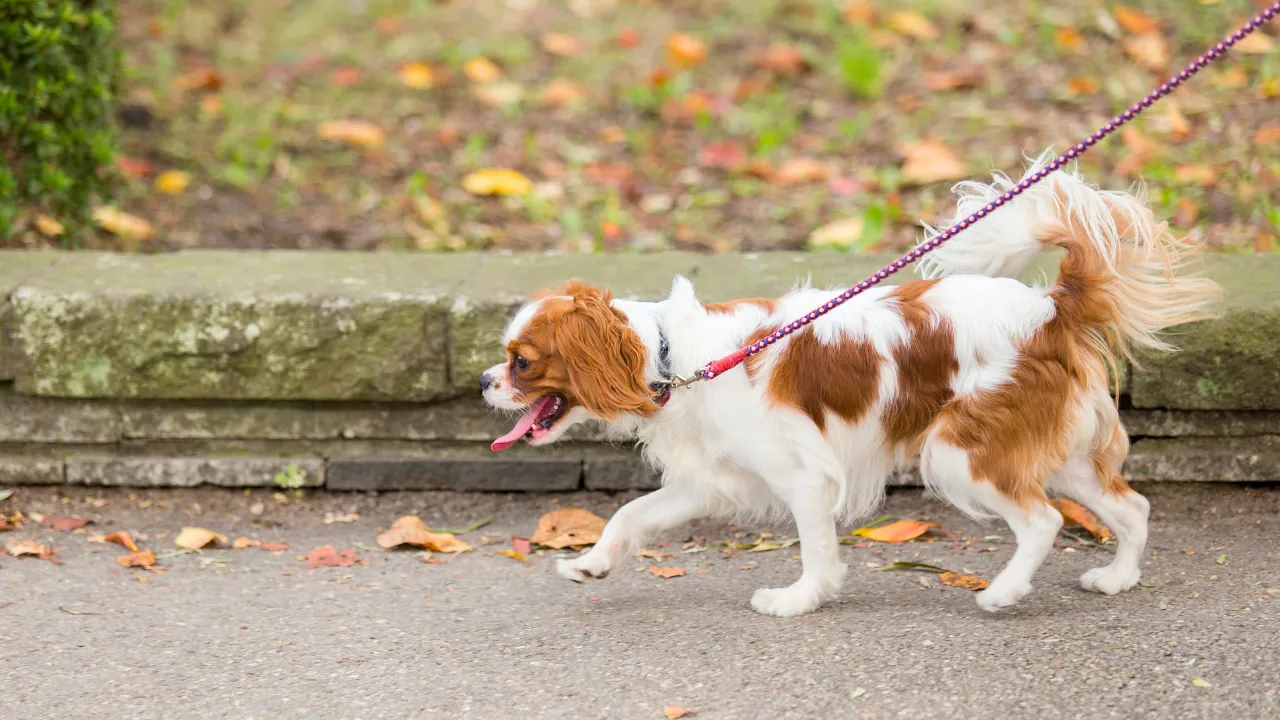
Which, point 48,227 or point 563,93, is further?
point 563,93

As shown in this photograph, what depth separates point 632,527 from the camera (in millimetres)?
3850

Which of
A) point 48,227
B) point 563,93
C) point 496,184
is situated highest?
point 563,93

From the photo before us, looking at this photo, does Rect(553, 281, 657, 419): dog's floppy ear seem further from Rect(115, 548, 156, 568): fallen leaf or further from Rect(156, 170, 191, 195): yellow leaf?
Rect(156, 170, 191, 195): yellow leaf

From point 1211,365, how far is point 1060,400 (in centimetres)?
104

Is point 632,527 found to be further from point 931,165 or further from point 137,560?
point 931,165

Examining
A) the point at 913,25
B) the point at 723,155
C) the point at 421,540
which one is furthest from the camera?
the point at 913,25

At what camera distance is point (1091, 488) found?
378 cm

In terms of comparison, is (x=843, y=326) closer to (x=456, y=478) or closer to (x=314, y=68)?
(x=456, y=478)

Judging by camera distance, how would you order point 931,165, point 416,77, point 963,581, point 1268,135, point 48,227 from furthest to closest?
1. point 416,77
2. point 931,165
3. point 1268,135
4. point 48,227
5. point 963,581

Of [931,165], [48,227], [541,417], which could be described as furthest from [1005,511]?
[48,227]

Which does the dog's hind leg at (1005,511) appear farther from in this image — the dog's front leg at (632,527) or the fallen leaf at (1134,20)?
the fallen leaf at (1134,20)

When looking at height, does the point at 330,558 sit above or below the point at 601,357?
below

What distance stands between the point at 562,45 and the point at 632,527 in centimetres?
507

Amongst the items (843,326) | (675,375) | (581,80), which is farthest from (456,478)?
(581,80)
